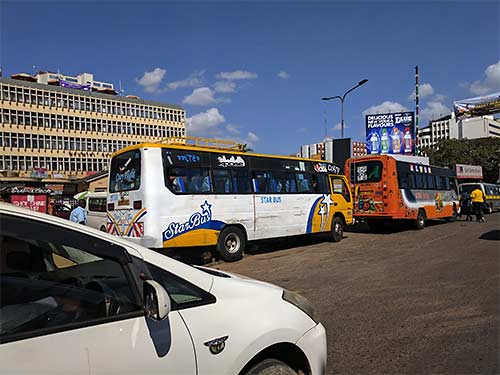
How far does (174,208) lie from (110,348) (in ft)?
25.4

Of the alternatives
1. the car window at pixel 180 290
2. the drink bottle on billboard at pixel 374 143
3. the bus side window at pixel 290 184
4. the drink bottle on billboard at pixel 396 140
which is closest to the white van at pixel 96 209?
the bus side window at pixel 290 184

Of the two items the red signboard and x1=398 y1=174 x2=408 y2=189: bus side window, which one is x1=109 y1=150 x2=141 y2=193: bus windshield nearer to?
x1=398 y1=174 x2=408 y2=189: bus side window

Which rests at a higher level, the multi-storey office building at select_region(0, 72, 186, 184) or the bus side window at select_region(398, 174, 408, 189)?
the multi-storey office building at select_region(0, 72, 186, 184)

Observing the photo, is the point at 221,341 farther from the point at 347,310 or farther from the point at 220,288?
the point at 347,310

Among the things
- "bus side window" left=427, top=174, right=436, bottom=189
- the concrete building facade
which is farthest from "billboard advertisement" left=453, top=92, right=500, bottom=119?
"bus side window" left=427, top=174, right=436, bottom=189

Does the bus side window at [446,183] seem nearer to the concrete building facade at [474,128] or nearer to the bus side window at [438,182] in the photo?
the bus side window at [438,182]

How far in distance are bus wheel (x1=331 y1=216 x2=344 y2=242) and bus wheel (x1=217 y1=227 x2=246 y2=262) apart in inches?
166

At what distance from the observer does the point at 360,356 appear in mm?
4164

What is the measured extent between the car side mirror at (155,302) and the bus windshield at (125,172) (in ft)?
25.0

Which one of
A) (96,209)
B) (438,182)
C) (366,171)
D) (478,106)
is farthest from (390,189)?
(478,106)

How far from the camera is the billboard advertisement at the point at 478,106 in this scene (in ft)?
252

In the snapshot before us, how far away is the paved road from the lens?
4.10 m

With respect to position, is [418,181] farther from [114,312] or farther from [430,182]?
[114,312]

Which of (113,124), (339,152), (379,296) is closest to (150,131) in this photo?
(113,124)
